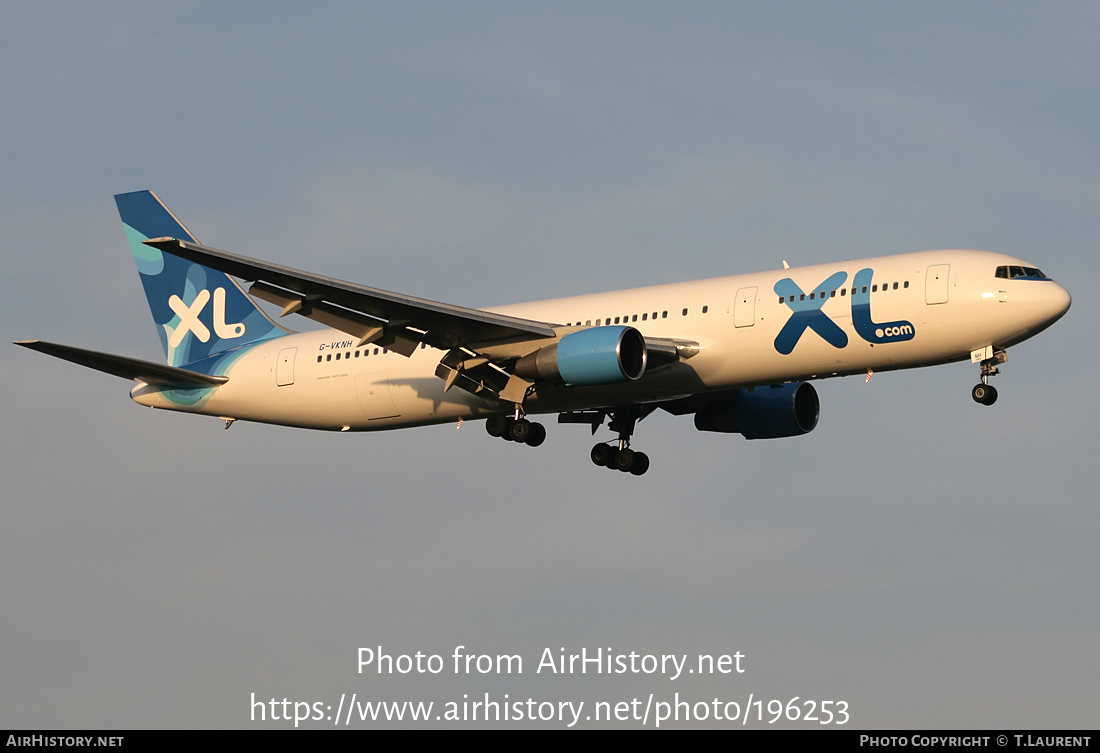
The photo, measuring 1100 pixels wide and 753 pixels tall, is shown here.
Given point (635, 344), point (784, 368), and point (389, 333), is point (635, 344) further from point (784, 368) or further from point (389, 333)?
point (389, 333)

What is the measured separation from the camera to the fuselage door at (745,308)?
1543 inches

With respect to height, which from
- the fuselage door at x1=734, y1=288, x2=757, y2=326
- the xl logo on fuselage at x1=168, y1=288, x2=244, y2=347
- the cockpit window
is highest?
the xl logo on fuselage at x1=168, y1=288, x2=244, y2=347

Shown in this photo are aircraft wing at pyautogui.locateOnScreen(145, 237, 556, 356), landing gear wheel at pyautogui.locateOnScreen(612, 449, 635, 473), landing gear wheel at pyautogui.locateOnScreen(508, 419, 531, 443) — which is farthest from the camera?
landing gear wheel at pyautogui.locateOnScreen(612, 449, 635, 473)

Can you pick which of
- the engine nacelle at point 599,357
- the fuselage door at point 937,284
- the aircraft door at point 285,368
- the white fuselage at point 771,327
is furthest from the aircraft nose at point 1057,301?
the aircraft door at point 285,368

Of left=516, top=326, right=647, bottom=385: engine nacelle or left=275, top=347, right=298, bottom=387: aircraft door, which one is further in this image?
left=275, top=347, right=298, bottom=387: aircraft door

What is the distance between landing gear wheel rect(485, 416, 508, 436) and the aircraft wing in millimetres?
3204

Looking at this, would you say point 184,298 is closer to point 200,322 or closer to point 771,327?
point 200,322

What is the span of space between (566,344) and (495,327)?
212 centimetres

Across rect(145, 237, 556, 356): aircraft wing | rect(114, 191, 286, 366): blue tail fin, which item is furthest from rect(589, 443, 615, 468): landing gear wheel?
rect(114, 191, 286, 366): blue tail fin

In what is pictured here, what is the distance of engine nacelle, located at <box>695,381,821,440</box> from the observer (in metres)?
46.4

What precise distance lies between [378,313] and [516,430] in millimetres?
5938

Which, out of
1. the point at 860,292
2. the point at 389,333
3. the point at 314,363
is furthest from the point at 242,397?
the point at 860,292

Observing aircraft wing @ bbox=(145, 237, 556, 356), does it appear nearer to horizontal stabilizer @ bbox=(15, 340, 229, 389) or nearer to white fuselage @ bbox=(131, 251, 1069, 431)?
white fuselage @ bbox=(131, 251, 1069, 431)

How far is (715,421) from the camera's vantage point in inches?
1866
